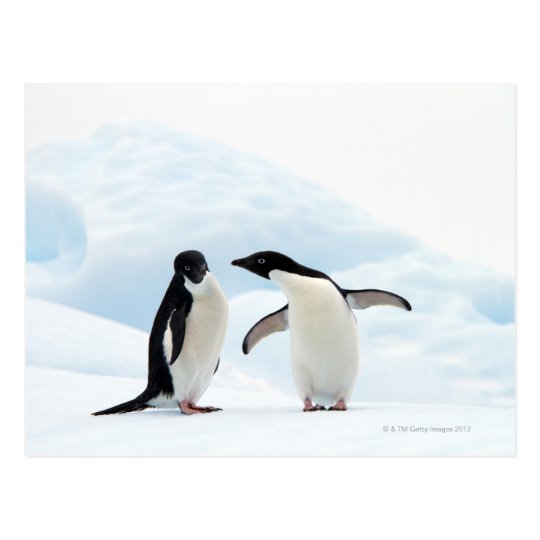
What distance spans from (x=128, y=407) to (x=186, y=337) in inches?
18.7

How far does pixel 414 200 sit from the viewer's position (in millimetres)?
5152

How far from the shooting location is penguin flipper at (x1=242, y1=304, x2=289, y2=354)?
4.64m

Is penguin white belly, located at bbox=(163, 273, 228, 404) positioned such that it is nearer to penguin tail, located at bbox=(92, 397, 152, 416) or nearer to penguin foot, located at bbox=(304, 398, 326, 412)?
penguin tail, located at bbox=(92, 397, 152, 416)

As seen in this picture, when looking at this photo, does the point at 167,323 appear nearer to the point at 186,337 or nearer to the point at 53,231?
the point at 186,337

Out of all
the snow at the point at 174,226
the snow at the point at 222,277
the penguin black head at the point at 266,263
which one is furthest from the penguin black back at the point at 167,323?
the snow at the point at 174,226

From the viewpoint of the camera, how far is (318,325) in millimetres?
4438

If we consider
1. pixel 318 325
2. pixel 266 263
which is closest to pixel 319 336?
pixel 318 325

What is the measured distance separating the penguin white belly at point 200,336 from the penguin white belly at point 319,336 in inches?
11.8

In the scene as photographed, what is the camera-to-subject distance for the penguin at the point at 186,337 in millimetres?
4391

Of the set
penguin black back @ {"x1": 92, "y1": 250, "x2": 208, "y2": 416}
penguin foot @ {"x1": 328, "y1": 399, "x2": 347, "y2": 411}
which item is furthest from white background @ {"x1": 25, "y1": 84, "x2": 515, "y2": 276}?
penguin foot @ {"x1": 328, "y1": 399, "x2": 347, "y2": 411}

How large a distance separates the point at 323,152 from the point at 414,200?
552 mm

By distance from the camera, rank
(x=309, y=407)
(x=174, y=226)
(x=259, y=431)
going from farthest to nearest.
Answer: (x=174, y=226), (x=309, y=407), (x=259, y=431)

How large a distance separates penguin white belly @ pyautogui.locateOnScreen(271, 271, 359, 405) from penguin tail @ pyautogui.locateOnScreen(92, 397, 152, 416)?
2.41 feet

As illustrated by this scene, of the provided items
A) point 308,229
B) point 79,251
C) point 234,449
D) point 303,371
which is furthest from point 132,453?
point 308,229
